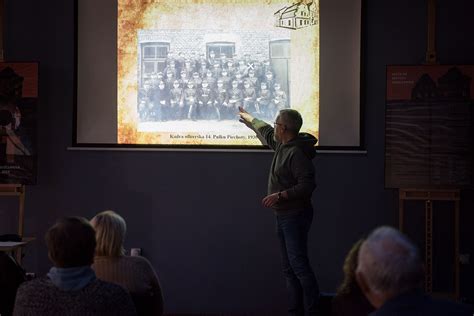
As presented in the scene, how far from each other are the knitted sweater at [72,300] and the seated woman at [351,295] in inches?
29.1

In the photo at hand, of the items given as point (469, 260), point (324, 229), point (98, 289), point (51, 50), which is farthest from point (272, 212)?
point (98, 289)

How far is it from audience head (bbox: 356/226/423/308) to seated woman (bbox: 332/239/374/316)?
179 millimetres

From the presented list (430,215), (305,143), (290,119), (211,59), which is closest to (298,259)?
(305,143)

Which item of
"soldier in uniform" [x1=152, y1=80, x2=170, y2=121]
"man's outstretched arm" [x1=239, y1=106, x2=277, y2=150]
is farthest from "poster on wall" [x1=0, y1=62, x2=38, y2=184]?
"man's outstretched arm" [x1=239, y1=106, x2=277, y2=150]

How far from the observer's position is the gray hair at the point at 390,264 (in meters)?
1.58

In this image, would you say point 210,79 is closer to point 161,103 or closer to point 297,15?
point 161,103

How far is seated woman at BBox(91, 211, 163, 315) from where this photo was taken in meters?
2.50

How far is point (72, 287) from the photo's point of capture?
212cm

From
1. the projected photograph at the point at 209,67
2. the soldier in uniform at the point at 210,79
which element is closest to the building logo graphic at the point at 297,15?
the projected photograph at the point at 209,67

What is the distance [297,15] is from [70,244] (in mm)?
3138

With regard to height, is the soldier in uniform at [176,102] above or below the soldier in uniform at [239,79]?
below

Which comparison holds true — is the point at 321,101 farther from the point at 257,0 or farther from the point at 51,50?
the point at 51,50

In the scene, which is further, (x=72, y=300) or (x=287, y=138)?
(x=287, y=138)

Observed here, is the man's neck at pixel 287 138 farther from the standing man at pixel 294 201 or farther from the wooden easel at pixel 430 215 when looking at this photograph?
the wooden easel at pixel 430 215
